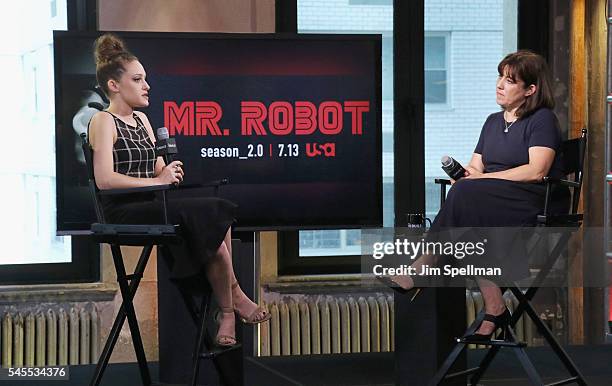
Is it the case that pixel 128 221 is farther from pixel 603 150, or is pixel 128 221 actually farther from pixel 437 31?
pixel 603 150

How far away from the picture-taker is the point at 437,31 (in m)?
5.90

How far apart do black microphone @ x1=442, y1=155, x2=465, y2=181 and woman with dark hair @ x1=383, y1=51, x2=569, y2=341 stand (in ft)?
0.14

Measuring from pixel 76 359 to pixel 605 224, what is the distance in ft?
9.87

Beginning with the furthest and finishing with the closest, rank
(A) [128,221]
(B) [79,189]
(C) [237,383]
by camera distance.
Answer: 1. (B) [79,189]
2. (C) [237,383]
3. (A) [128,221]

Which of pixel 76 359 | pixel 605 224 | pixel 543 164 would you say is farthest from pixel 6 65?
pixel 605 224

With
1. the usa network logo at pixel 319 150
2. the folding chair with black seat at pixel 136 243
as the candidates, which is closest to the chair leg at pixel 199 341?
the folding chair with black seat at pixel 136 243

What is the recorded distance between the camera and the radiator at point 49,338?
5332 mm

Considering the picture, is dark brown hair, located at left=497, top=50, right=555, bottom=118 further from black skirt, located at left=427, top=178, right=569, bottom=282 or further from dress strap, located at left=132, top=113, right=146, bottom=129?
dress strap, located at left=132, top=113, right=146, bottom=129

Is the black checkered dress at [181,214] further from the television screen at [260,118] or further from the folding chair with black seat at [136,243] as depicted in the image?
the television screen at [260,118]

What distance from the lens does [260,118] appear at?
5078 mm

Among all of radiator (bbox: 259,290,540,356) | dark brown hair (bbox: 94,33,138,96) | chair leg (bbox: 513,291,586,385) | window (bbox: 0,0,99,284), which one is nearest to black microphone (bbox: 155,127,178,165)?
dark brown hair (bbox: 94,33,138,96)

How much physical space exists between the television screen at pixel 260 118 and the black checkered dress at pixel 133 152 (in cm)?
83

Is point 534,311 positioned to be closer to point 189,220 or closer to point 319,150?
point 189,220

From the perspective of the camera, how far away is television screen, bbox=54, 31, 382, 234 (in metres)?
4.92
